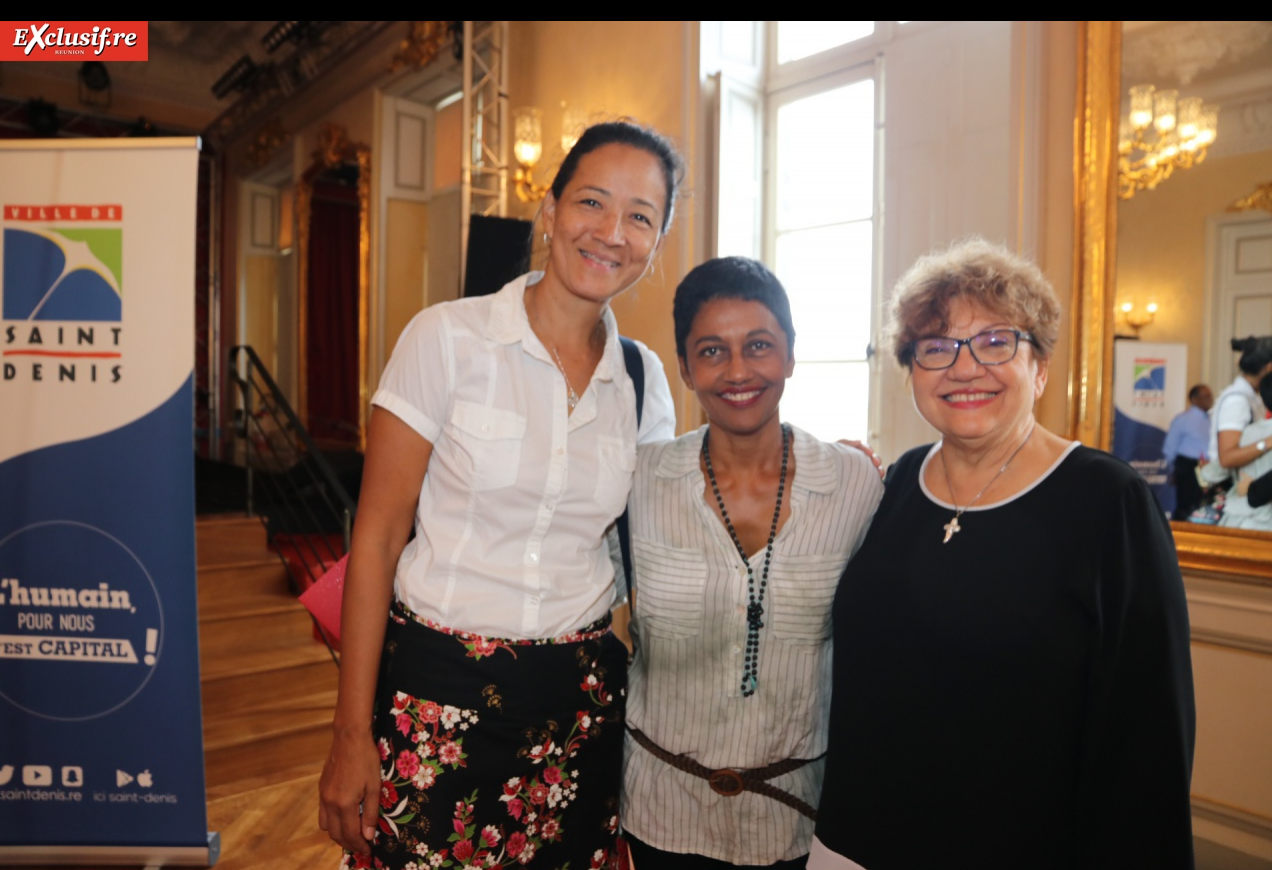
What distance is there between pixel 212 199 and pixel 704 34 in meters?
8.37

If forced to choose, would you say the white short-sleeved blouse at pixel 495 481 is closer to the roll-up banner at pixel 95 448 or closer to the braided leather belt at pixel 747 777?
the braided leather belt at pixel 747 777

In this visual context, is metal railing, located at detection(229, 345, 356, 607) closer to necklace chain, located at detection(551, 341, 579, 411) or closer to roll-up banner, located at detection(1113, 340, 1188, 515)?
necklace chain, located at detection(551, 341, 579, 411)

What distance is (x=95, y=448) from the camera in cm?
238

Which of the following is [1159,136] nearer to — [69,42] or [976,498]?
[976,498]

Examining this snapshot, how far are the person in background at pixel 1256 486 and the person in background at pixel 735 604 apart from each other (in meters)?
1.85

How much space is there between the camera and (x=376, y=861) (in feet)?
4.25

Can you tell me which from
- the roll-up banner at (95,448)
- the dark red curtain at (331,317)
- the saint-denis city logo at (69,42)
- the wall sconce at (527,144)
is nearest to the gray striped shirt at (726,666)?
the roll-up banner at (95,448)

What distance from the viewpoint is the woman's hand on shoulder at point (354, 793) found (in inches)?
50.3

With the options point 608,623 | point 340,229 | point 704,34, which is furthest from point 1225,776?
point 340,229

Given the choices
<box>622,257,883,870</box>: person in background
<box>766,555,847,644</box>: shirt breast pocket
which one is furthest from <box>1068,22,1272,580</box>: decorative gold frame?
<box>766,555,847,644</box>: shirt breast pocket

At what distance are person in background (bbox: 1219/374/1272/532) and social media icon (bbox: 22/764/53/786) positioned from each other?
146 inches

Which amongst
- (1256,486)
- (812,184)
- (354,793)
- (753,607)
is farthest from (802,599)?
(812,184)

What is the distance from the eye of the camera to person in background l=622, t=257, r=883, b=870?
1.36 m

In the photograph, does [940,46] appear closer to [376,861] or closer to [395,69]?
[376,861]
